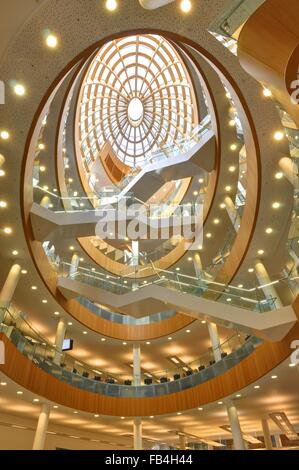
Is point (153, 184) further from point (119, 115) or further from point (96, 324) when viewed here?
point (119, 115)

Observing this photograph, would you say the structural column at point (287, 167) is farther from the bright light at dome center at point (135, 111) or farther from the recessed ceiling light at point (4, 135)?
the bright light at dome center at point (135, 111)

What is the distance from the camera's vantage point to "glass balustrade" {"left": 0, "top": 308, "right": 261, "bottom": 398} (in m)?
13.6

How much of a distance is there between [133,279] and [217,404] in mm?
7422

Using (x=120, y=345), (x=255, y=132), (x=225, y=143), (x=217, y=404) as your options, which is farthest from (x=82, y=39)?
(x=120, y=345)

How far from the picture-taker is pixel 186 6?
8.53 meters

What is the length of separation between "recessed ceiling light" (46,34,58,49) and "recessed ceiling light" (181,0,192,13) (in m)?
3.51

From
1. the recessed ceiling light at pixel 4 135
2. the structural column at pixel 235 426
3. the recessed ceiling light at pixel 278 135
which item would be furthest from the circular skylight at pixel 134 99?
the structural column at pixel 235 426

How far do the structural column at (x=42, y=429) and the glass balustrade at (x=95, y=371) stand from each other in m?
1.45

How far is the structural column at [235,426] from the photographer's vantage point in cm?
1354

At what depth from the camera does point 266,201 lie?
14.6 meters

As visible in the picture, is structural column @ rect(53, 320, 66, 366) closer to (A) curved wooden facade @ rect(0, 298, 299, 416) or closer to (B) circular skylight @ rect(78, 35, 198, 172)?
(A) curved wooden facade @ rect(0, 298, 299, 416)

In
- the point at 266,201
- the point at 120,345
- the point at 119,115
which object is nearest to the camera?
the point at 266,201

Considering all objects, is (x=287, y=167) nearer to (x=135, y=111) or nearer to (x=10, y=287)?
(x=10, y=287)

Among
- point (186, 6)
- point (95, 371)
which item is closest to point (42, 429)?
point (95, 371)
